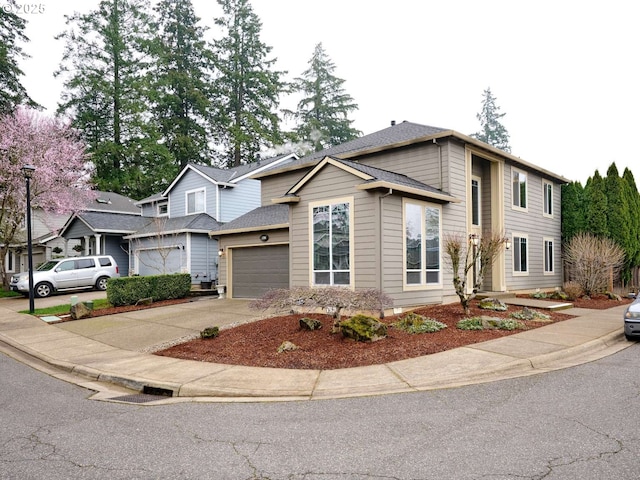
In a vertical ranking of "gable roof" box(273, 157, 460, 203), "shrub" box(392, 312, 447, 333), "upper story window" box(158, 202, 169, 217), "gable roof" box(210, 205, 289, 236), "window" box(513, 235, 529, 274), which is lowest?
"shrub" box(392, 312, 447, 333)

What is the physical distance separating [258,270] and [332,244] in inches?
223

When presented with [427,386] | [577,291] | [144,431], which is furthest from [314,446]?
[577,291]

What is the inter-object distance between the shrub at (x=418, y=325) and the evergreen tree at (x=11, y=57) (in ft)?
104

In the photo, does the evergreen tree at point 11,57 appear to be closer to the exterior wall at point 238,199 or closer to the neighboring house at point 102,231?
the neighboring house at point 102,231

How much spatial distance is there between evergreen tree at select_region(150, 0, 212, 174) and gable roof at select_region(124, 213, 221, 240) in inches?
590

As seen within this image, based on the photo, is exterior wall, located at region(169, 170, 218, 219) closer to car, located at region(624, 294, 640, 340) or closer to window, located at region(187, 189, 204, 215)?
window, located at region(187, 189, 204, 215)

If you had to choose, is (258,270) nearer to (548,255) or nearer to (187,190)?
(187,190)

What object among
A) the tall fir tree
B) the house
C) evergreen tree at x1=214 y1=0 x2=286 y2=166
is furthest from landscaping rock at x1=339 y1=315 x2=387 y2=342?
evergreen tree at x1=214 y1=0 x2=286 y2=166

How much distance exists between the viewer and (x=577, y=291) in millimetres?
15242

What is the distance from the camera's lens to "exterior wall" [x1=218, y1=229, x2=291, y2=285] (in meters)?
15.6

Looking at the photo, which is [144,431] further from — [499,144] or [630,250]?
[499,144]

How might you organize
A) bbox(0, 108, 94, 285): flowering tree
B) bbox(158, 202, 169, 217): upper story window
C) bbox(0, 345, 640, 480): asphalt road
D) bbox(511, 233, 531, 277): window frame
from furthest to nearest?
bbox(158, 202, 169, 217): upper story window, bbox(0, 108, 94, 285): flowering tree, bbox(511, 233, 531, 277): window frame, bbox(0, 345, 640, 480): asphalt road

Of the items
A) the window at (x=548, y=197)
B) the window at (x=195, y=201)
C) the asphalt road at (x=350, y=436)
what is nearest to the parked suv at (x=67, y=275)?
the window at (x=195, y=201)

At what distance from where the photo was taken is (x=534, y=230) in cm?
1780
